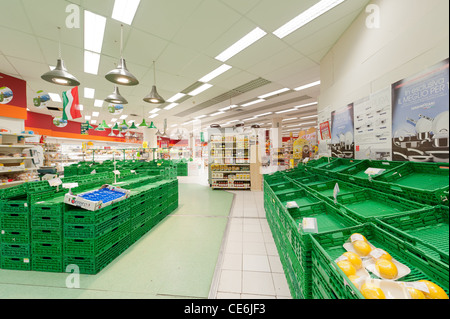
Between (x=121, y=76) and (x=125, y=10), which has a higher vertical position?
(x=125, y=10)

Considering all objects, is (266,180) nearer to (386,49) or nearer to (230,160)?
(386,49)

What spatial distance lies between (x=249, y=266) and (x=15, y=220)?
10.1 ft

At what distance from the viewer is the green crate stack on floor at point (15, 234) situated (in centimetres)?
225

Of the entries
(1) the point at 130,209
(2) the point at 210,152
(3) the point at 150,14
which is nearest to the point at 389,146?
(1) the point at 130,209

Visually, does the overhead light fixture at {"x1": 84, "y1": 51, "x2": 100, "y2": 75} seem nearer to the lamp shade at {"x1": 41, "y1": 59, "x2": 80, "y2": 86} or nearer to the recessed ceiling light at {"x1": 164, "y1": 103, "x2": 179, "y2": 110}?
the lamp shade at {"x1": 41, "y1": 59, "x2": 80, "y2": 86}

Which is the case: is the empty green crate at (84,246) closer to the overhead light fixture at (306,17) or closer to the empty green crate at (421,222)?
the empty green crate at (421,222)

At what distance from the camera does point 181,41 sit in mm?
3984

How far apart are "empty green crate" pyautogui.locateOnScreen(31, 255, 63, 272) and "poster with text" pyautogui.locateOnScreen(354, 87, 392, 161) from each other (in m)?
4.60

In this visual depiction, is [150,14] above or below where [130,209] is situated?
above

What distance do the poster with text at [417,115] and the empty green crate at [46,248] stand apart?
4.23m

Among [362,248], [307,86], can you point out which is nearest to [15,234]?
[362,248]

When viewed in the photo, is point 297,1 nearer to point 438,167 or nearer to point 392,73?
point 392,73

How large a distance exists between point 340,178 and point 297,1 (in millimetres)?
3000
